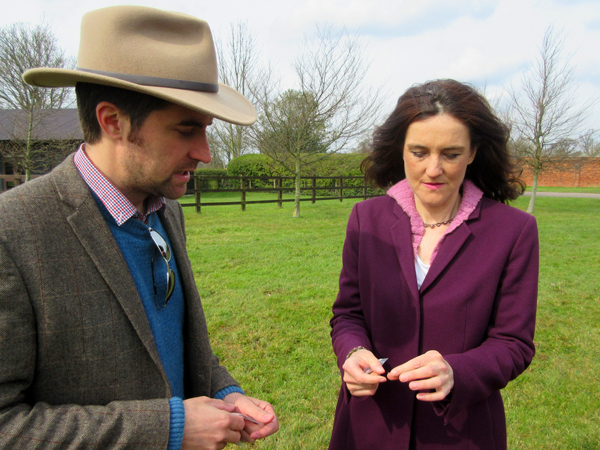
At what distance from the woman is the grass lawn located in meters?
1.50

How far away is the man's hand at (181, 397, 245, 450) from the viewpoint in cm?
114

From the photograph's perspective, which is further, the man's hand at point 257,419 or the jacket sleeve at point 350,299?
the jacket sleeve at point 350,299

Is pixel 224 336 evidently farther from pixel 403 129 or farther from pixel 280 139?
pixel 280 139

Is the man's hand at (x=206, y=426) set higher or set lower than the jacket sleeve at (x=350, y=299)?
lower

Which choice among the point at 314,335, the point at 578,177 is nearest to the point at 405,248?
the point at 314,335

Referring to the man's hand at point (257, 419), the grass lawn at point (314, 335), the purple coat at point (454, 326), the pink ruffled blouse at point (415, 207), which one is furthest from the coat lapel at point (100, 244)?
the grass lawn at point (314, 335)

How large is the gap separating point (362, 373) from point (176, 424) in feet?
2.20

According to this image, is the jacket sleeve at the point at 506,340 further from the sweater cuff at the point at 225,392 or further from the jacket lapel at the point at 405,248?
the sweater cuff at the point at 225,392

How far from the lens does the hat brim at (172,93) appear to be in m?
1.16

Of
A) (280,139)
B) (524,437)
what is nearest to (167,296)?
(524,437)

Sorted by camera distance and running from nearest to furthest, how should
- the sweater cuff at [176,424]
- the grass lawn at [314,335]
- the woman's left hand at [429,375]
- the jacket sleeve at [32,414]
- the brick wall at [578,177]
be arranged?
the jacket sleeve at [32,414], the sweater cuff at [176,424], the woman's left hand at [429,375], the grass lawn at [314,335], the brick wall at [578,177]

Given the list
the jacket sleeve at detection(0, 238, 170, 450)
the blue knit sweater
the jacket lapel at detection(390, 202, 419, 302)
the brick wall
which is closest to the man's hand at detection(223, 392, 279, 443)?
the blue knit sweater

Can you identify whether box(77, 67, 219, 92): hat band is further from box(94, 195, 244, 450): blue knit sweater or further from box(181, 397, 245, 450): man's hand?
box(181, 397, 245, 450): man's hand

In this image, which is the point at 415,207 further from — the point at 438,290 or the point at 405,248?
the point at 438,290
